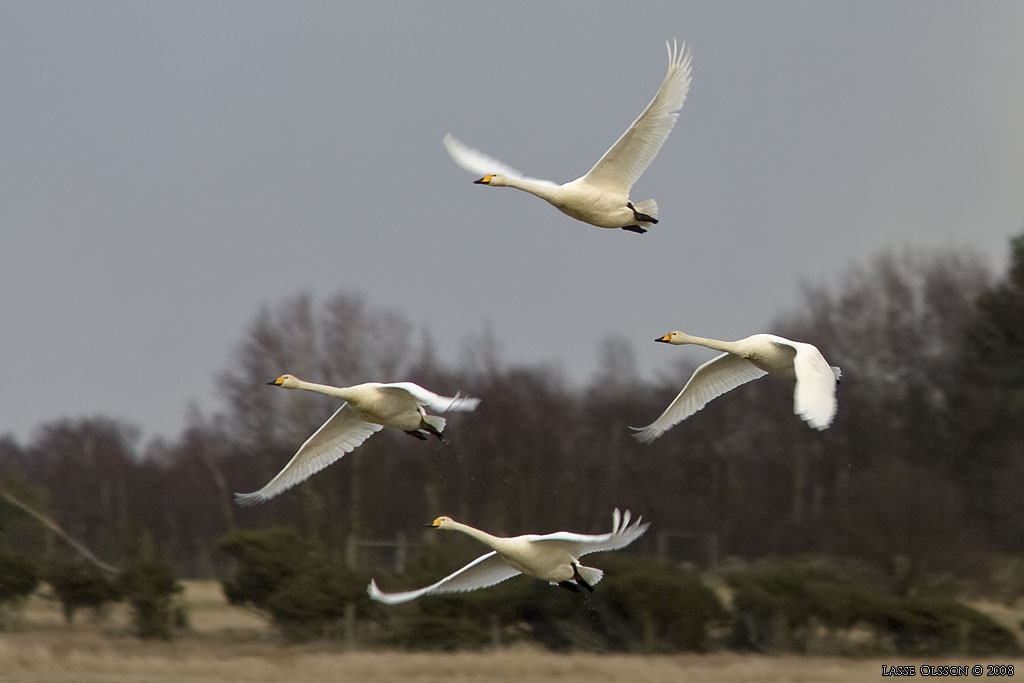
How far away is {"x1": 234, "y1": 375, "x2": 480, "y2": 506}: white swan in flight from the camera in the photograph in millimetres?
15234

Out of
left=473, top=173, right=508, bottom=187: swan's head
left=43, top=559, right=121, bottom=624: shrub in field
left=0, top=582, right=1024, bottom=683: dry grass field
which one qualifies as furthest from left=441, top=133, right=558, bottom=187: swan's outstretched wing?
left=43, top=559, right=121, bottom=624: shrub in field

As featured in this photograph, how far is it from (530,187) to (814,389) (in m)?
4.10

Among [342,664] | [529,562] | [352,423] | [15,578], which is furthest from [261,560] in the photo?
[529,562]

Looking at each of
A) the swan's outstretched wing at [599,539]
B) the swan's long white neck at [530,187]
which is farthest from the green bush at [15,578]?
the swan's outstretched wing at [599,539]

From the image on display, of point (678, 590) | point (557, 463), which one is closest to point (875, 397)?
point (557, 463)

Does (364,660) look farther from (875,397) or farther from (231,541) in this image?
(875,397)

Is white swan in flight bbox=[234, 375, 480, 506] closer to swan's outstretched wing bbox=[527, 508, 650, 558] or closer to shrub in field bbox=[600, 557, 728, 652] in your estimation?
swan's outstretched wing bbox=[527, 508, 650, 558]

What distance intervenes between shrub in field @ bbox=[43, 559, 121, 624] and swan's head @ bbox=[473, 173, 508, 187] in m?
16.3

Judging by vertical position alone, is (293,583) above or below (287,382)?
below

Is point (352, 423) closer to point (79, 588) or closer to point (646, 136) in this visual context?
point (646, 136)

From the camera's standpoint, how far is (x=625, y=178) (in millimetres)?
15445

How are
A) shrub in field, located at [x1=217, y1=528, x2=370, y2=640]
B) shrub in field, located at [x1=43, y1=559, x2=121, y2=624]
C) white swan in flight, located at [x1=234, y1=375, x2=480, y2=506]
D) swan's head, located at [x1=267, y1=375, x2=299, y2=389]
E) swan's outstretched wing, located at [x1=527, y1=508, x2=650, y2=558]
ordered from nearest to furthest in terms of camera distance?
swan's outstretched wing, located at [x1=527, y1=508, x2=650, y2=558]
white swan in flight, located at [x1=234, y1=375, x2=480, y2=506]
swan's head, located at [x1=267, y1=375, x2=299, y2=389]
shrub in field, located at [x1=217, y1=528, x2=370, y2=640]
shrub in field, located at [x1=43, y1=559, x2=121, y2=624]

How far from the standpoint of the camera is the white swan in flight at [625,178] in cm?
1502

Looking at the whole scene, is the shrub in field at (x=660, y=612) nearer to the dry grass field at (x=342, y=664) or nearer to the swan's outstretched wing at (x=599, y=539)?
the dry grass field at (x=342, y=664)
